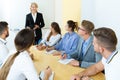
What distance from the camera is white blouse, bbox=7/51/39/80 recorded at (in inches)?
72.4

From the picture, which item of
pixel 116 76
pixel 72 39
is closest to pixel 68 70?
pixel 116 76

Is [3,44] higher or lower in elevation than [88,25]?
lower

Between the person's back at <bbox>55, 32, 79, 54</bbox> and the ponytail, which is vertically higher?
the ponytail

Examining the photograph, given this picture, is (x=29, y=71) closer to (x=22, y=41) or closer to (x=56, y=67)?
(x=22, y=41)

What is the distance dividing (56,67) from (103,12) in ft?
4.36

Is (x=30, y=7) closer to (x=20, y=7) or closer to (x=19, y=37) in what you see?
(x=20, y=7)

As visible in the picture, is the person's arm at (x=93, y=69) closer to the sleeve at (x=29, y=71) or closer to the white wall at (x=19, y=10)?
the sleeve at (x=29, y=71)

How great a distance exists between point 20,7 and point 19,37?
3758 mm

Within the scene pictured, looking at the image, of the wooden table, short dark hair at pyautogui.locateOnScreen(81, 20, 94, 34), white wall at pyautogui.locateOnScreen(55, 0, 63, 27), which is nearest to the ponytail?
the wooden table

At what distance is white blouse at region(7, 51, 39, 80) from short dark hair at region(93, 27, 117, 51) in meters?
0.63

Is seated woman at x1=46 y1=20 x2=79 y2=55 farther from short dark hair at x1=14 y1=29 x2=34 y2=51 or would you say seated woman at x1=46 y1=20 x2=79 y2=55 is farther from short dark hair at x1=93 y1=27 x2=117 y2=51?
short dark hair at x1=93 y1=27 x2=117 y2=51

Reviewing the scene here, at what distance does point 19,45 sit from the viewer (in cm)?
194

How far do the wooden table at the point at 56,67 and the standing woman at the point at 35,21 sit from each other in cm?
198

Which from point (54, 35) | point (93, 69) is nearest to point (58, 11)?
point (54, 35)
